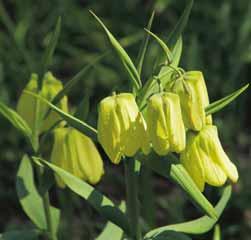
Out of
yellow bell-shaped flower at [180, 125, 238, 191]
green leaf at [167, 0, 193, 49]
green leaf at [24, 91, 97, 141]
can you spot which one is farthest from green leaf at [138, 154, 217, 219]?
green leaf at [167, 0, 193, 49]

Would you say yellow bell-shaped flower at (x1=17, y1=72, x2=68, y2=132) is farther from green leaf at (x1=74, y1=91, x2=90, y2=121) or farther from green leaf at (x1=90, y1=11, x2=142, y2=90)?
green leaf at (x1=90, y1=11, x2=142, y2=90)

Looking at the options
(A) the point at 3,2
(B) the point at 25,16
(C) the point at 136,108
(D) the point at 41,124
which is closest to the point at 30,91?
(D) the point at 41,124

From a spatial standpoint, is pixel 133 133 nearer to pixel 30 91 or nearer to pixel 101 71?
pixel 30 91

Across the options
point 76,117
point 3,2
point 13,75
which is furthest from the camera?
point 3,2

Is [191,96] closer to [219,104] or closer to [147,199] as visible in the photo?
[219,104]

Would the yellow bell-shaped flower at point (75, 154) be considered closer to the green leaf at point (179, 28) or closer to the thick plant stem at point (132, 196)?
the thick plant stem at point (132, 196)

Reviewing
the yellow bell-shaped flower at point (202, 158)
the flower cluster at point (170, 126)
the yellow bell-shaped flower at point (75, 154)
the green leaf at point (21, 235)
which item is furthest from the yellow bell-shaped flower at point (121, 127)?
the green leaf at point (21, 235)

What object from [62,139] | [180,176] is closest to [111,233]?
[62,139]
